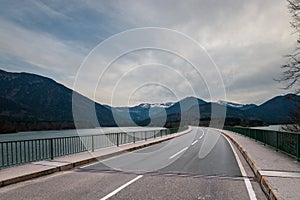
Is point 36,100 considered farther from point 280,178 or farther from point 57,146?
point 280,178

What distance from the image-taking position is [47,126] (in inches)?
3292

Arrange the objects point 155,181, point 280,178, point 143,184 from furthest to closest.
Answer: point 155,181 → point 280,178 → point 143,184

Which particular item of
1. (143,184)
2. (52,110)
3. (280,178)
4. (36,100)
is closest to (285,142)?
(280,178)

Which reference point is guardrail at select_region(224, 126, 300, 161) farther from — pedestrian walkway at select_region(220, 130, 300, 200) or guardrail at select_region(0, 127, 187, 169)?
guardrail at select_region(0, 127, 187, 169)

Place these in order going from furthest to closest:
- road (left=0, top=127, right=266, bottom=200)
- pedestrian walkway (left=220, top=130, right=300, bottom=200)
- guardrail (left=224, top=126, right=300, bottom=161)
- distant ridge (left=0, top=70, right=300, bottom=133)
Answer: distant ridge (left=0, top=70, right=300, bottom=133)
guardrail (left=224, top=126, right=300, bottom=161)
road (left=0, top=127, right=266, bottom=200)
pedestrian walkway (left=220, top=130, right=300, bottom=200)

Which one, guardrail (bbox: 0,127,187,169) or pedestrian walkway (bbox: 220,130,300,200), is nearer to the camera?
pedestrian walkway (bbox: 220,130,300,200)

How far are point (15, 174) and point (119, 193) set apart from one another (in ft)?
14.1

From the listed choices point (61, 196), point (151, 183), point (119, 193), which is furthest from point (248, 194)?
point (61, 196)

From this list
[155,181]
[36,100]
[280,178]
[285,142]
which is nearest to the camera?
[280,178]

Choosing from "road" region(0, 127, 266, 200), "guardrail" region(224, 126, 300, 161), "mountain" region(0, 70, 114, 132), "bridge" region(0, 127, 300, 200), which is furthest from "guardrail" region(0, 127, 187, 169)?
"mountain" region(0, 70, 114, 132)

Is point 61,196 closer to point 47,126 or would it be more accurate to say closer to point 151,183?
point 151,183

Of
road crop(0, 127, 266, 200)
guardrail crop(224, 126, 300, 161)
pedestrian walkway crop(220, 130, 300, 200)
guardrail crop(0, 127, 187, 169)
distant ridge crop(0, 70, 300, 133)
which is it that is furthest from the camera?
distant ridge crop(0, 70, 300, 133)

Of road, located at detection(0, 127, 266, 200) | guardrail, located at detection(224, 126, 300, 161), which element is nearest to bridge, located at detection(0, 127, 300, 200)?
road, located at detection(0, 127, 266, 200)

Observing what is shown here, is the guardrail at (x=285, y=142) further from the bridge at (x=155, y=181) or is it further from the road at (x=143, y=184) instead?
the road at (x=143, y=184)
